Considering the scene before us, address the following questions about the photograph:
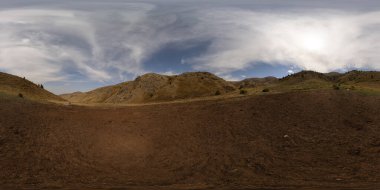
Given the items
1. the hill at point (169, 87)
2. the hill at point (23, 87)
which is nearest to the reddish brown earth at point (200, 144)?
the hill at point (23, 87)

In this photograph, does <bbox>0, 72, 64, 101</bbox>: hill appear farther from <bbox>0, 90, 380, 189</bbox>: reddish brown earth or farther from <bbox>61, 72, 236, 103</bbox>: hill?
<bbox>61, 72, 236, 103</bbox>: hill

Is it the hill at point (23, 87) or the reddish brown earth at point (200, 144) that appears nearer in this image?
the reddish brown earth at point (200, 144)

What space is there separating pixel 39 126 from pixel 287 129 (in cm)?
1439

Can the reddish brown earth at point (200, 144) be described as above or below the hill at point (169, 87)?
below

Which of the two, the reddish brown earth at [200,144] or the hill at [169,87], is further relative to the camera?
the hill at [169,87]

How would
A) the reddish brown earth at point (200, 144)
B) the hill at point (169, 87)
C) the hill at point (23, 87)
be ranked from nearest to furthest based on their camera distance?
1. the reddish brown earth at point (200, 144)
2. the hill at point (23, 87)
3. the hill at point (169, 87)

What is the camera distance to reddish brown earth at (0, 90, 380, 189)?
17036 mm

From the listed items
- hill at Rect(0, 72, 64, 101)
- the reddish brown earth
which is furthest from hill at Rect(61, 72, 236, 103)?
the reddish brown earth

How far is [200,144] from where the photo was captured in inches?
857

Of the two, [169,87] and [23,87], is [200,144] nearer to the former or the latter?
[23,87]

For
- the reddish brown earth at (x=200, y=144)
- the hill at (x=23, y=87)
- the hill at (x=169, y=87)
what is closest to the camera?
the reddish brown earth at (x=200, y=144)

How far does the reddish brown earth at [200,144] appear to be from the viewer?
1704 cm

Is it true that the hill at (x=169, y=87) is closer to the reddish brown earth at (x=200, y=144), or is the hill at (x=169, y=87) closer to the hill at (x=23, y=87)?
the hill at (x=23, y=87)

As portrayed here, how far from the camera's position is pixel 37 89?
4647 centimetres
